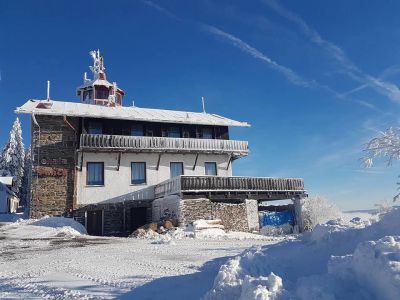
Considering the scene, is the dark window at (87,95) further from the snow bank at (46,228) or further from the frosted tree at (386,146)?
the frosted tree at (386,146)

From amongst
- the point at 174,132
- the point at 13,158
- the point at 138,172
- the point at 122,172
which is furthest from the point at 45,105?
the point at 13,158

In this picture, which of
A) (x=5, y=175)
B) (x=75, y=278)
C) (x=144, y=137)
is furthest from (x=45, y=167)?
(x=5, y=175)

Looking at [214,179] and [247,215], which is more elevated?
[214,179]

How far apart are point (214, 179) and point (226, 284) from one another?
18.0 metres

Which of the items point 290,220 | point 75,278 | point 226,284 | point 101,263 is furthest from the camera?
point 290,220

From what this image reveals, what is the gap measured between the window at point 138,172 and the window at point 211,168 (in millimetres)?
4691

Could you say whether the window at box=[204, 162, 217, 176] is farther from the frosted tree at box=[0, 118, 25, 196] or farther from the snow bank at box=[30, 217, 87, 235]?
the frosted tree at box=[0, 118, 25, 196]

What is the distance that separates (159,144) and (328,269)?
21993mm

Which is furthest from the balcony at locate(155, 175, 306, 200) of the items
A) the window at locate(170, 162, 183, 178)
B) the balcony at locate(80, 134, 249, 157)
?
the balcony at locate(80, 134, 249, 157)

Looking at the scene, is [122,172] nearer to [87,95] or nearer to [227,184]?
[227,184]

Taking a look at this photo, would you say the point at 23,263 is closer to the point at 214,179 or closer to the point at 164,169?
the point at 214,179

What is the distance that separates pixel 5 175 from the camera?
155 feet

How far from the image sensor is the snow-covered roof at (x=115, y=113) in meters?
24.4

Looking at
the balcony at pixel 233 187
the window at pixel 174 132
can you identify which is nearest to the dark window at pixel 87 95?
the window at pixel 174 132
